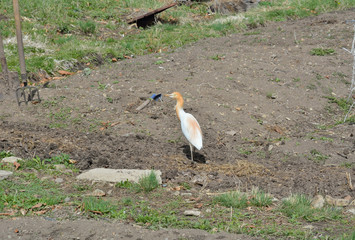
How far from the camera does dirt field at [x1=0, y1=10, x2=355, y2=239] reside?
588 centimetres

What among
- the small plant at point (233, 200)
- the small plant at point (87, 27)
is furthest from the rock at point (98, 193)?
the small plant at point (87, 27)

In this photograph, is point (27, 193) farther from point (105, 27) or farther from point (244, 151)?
point (105, 27)

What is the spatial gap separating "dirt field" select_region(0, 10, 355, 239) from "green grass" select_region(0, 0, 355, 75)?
1163 mm

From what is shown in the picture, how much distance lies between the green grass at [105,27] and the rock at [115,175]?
4.70 m

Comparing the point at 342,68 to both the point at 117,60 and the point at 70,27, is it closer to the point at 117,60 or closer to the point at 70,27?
the point at 117,60

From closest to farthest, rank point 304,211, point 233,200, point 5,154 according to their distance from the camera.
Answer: point 304,211, point 233,200, point 5,154

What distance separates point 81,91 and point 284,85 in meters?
3.92

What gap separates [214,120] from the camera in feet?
24.3

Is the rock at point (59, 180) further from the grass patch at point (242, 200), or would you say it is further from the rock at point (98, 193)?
the grass patch at point (242, 200)

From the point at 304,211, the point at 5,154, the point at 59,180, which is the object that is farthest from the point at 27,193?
the point at 304,211

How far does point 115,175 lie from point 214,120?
8.29 ft

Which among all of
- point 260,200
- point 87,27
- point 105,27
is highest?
point 87,27

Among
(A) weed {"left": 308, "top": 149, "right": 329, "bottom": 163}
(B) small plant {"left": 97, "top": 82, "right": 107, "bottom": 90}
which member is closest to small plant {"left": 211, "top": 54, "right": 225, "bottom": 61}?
(B) small plant {"left": 97, "top": 82, "right": 107, "bottom": 90}

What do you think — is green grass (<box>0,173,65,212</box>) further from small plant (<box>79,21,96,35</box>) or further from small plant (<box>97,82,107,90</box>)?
small plant (<box>79,21,96,35</box>)
